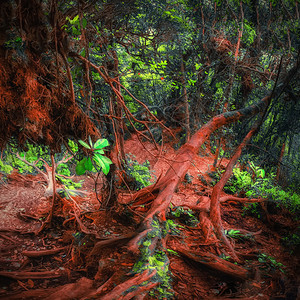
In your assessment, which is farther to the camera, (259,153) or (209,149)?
(209,149)

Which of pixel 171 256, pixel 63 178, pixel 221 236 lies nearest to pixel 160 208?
pixel 171 256

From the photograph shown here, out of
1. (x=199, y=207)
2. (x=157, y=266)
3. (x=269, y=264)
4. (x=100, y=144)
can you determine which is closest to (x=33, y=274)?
(x=157, y=266)

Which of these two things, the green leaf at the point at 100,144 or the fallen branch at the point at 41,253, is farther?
the fallen branch at the point at 41,253

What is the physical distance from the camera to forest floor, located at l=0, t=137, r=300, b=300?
1.91 m

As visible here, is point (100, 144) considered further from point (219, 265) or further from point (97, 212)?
point (97, 212)

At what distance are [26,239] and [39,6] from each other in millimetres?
3213

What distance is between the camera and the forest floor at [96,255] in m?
1.91

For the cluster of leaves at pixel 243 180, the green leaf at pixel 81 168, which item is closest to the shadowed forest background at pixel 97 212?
the green leaf at pixel 81 168

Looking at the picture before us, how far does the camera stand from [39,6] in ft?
5.39

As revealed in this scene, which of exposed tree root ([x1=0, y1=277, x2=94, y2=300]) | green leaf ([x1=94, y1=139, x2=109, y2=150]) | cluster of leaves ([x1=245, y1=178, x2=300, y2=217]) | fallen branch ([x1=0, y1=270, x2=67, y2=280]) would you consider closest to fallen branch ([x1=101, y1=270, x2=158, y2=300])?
exposed tree root ([x1=0, y1=277, x2=94, y2=300])

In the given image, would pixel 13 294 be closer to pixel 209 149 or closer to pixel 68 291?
pixel 68 291

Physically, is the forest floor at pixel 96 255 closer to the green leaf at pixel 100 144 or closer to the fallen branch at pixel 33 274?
the fallen branch at pixel 33 274

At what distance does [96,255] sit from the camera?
234 cm

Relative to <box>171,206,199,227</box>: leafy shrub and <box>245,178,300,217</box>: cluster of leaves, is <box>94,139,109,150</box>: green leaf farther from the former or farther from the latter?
<box>245,178,300,217</box>: cluster of leaves
